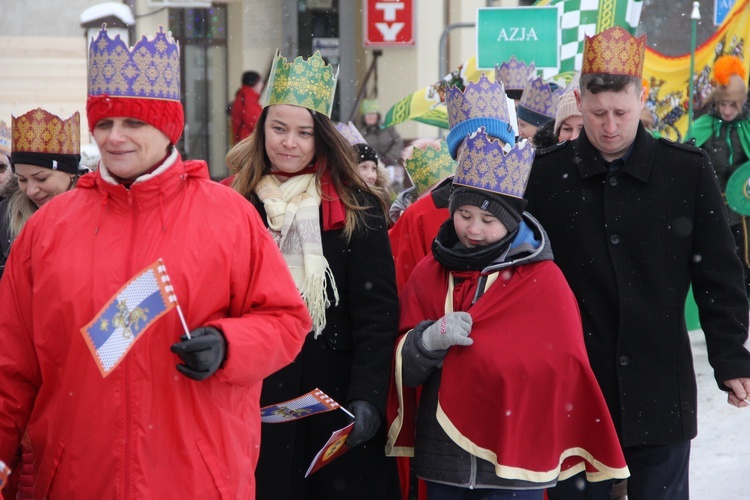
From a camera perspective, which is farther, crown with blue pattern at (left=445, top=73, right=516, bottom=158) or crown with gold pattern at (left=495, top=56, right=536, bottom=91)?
crown with gold pattern at (left=495, top=56, right=536, bottom=91)

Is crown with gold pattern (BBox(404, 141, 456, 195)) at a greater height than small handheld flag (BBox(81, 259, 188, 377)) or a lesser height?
greater

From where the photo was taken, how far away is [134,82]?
3.13 meters

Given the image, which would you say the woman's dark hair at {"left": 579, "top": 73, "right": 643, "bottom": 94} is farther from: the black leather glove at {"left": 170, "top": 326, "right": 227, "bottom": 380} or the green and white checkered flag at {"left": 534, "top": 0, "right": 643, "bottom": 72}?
the green and white checkered flag at {"left": 534, "top": 0, "right": 643, "bottom": 72}

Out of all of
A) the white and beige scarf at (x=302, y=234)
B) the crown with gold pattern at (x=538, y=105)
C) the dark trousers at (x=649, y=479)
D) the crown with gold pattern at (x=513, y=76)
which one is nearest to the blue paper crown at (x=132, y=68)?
the white and beige scarf at (x=302, y=234)

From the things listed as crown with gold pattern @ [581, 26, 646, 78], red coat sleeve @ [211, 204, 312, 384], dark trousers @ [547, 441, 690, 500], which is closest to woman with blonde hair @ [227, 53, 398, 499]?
dark trousers @ [547, 441, 690, 500]

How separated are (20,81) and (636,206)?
12912 mm

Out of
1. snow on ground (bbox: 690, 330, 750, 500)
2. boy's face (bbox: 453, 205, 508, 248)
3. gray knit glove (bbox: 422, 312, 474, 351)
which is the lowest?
snow on ground (bbox: 690, 330, 750, 500)

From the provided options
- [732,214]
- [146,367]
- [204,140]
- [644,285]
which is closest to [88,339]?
[146,367]

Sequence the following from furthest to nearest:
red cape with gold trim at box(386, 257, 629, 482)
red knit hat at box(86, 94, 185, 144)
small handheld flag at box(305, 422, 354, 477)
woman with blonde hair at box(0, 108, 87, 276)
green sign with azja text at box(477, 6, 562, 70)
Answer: green sign with azja text at box(477, 6, 562, 70), woman with blonde hair at box(0, 108, 87, 276), red cape with gold trim at box(386, 257, 629, 482), small handheld flag at box(305, 422, 354, 477), red knit hat at box(86, 94, 185, 144)

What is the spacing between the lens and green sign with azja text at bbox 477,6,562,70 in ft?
33.0

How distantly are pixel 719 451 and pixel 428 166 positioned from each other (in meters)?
2.70

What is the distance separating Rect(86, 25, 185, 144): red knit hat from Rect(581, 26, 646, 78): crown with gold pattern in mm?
1739

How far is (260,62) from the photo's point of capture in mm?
18812

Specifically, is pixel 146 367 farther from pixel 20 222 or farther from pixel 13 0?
pixel 13 0
